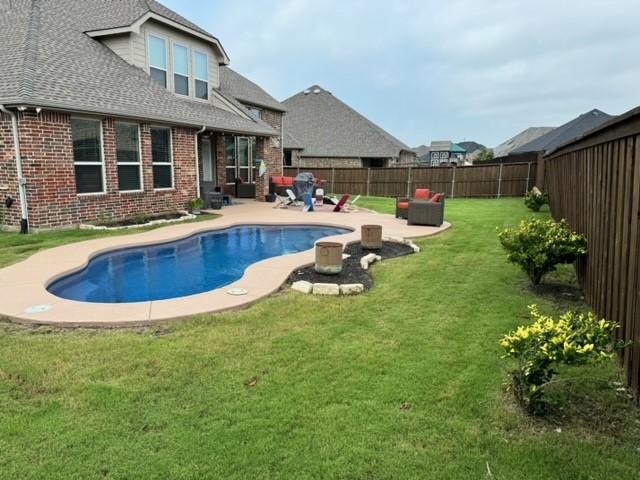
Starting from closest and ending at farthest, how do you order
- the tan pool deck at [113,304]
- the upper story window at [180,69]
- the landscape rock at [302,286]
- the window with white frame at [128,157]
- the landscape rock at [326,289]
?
the tan pool deck at [113,304] → the landscape rock at [326,289] → the landscape rock at [302,286] → the window with white frame at [128,157] → the upper story window at [180,69]

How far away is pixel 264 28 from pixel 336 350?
68.2 ft

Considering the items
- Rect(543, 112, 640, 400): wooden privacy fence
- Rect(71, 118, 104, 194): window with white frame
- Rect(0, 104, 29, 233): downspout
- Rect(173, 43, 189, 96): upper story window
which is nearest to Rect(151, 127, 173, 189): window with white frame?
Rect(71, 118, 104, 194): window with white frame

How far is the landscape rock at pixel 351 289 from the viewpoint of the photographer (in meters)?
6.12

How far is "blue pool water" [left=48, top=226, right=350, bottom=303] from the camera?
6918mm

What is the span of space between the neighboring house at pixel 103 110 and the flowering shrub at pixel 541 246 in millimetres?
9612

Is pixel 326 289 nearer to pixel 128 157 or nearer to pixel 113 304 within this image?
pixel 113 304

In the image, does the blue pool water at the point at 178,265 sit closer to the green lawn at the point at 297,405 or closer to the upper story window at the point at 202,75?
the green lawn at the point at 297,405

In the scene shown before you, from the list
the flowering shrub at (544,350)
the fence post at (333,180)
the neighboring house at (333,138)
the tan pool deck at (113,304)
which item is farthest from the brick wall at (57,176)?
the neighboring house at (333,138)

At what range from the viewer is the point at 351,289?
617 cm

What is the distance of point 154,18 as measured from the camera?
14336 mm

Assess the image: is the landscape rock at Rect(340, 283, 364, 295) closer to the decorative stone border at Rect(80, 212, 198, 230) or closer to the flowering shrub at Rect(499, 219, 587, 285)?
the flowering shrub at Rect(499, 219, 587, 285)

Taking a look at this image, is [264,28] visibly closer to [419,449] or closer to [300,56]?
[300,56]

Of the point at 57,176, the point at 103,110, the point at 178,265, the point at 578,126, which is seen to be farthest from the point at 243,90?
the point at 578,126

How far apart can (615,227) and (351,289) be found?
3.21 meters
